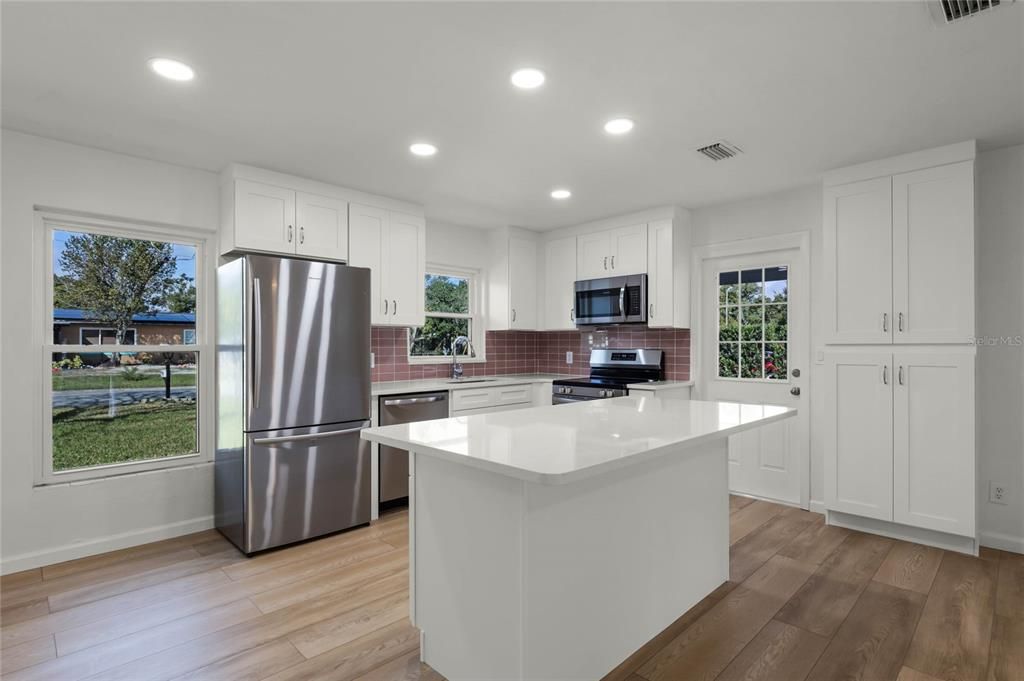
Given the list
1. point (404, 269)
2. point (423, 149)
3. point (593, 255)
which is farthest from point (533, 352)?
point (423, 149)

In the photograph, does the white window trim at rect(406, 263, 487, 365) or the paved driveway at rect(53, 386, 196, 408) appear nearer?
the paved driveway at rect(53, 386, 196, 408)

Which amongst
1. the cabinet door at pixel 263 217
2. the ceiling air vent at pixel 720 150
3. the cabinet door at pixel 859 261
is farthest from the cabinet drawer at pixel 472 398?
the cabinet door at pixel 859 261

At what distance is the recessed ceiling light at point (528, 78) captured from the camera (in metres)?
2.16

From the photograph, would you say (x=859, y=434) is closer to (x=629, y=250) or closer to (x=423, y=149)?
(x=629, y=250)

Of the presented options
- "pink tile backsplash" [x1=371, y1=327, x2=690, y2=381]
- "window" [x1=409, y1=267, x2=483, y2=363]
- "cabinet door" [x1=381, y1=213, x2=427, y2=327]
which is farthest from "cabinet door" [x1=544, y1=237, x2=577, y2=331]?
"cabinet door" [x1=381, y1=213, x2=427, y2=327]

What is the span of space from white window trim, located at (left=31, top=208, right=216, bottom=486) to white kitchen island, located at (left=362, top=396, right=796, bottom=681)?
2.23m

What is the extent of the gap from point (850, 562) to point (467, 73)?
3.18 m

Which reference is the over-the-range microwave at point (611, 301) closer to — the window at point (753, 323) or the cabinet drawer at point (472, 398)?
the window at point (753, 323)

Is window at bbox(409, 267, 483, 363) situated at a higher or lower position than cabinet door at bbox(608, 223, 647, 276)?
lower

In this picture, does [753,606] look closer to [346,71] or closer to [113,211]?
[346,71]

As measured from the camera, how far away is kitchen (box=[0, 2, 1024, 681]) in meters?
1.92

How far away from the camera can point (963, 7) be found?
70.2 inches

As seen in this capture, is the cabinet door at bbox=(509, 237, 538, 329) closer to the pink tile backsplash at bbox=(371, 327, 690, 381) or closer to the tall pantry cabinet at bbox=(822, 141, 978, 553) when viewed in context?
the pink tile backsplash at bbox=(371, 327, 690, 381)

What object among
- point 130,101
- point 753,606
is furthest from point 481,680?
point 130,101
